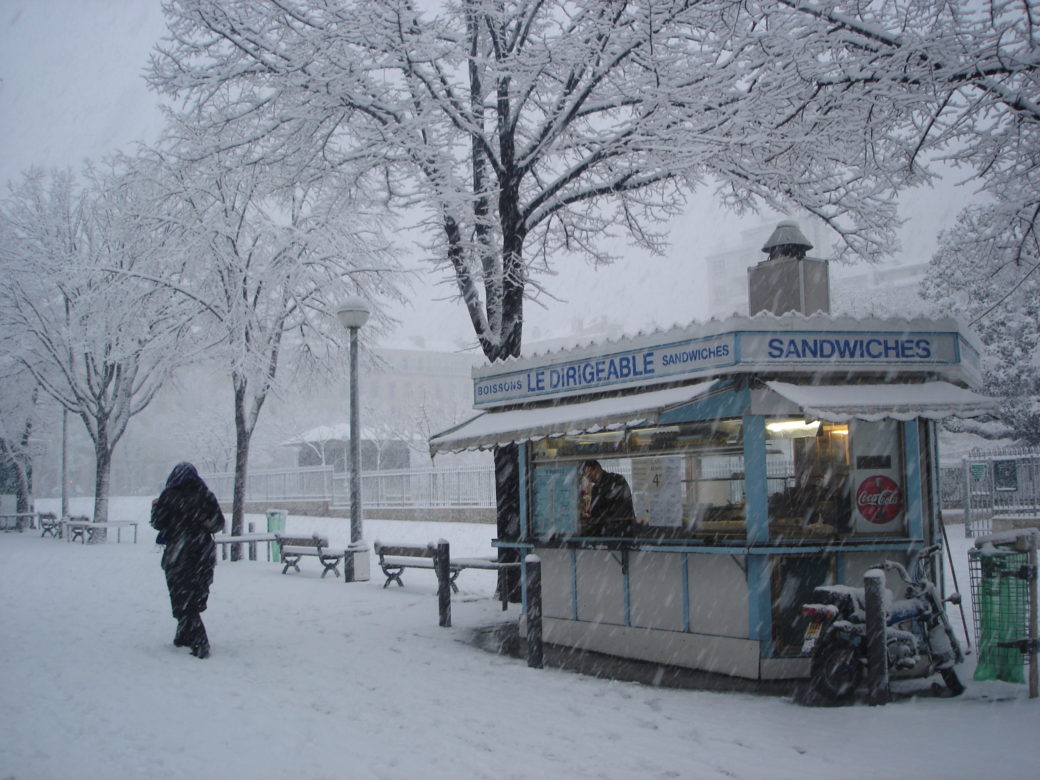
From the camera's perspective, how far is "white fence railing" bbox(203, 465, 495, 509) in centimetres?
2770

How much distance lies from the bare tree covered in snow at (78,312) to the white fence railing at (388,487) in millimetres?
4965

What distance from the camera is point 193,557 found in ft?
30.6

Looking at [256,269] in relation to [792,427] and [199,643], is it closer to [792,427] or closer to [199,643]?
[199,643]

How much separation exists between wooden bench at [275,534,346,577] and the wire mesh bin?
11.4 m

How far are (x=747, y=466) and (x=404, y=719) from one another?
3634mm

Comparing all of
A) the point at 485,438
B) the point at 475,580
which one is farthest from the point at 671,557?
the point at 475,580

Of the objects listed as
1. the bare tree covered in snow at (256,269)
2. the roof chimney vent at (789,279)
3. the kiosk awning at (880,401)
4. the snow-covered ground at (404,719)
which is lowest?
the snow-covered ground at (404,719)

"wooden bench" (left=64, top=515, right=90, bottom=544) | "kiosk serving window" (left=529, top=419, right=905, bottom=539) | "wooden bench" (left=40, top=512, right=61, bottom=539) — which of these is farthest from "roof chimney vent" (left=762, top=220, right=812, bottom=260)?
"wooden bench" (left=40, top=512, right=61, bottom=539)

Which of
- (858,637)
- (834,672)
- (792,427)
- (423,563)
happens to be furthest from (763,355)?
(423,563)

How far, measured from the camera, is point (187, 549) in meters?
9.28

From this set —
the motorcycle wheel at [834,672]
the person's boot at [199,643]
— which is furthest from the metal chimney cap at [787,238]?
the person's boot at [199,643]

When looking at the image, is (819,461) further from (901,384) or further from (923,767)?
(923,767)

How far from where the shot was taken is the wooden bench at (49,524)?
29.9 meters

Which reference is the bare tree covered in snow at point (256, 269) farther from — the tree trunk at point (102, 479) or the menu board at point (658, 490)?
the menu board at point (658, 490)
